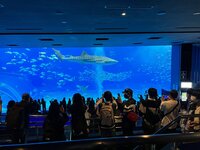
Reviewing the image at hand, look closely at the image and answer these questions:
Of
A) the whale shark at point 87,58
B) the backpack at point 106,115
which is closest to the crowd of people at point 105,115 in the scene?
the backpack at point 106,115

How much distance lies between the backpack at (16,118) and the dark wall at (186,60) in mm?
11253

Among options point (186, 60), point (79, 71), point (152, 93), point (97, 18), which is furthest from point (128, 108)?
point (79, 71)

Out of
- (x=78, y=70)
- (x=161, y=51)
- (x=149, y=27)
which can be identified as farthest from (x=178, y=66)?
(x=78, y=70)

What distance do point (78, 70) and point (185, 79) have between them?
10614 millimetres

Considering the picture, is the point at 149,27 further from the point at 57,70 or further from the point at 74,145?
the point at 57,70

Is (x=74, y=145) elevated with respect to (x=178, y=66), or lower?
lower

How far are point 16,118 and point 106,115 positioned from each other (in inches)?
60.4

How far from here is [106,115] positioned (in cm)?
570

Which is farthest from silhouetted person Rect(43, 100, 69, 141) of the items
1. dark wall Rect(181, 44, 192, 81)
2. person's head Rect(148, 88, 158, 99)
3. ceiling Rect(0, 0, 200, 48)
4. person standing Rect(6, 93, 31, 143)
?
dark wall Rect(181, 44, 192, 81)

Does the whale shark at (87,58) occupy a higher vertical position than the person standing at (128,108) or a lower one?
higher

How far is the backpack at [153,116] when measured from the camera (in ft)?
18.1

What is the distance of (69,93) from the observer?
24922 mm

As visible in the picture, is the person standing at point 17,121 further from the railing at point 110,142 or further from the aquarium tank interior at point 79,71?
the aquarium tank interior at point 79,71

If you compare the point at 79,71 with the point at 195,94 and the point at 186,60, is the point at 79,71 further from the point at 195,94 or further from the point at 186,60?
the point at 195,94
